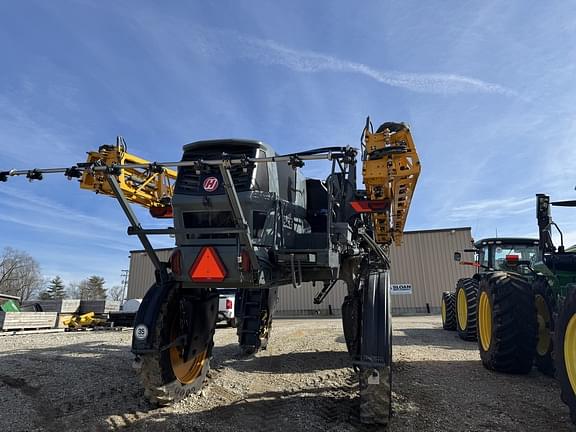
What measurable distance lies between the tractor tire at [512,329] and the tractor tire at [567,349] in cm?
176

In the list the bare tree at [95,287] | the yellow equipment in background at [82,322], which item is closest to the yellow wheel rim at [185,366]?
the yellow equipment in background at [82,322]

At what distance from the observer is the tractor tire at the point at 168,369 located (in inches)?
177

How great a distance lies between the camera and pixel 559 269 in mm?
5629

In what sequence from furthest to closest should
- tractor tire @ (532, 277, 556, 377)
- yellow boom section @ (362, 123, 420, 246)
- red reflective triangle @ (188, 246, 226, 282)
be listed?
tractor tire @ (532, 277, 556, 377) < yellow boom section @ (362, 123, 420, 246) < red reflective triangle @ (188, 246, 226, 282)

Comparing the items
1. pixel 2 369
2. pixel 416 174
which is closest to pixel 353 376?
pixel 416 174

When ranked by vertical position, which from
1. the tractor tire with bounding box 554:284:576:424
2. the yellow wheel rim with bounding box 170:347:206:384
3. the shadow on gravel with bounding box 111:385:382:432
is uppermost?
the tractor tire with bounding box 554:284:576:424

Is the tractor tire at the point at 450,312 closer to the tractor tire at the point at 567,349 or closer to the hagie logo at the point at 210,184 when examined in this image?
the tractor tire at the point at 567,349

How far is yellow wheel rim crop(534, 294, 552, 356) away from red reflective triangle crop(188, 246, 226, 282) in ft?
16.2

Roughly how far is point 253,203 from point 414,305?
73.7 feet

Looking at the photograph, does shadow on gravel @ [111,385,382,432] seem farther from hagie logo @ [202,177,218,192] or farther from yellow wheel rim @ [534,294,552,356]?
yellow wheel rim @ [534,294,552,356]

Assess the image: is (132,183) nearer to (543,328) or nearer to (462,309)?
(543,328)

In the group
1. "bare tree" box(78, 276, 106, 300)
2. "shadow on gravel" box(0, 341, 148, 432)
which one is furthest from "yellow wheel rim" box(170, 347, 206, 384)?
"bare tree" box(78, 276, 106, 300)

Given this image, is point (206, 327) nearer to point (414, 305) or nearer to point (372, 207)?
point (372, 207)

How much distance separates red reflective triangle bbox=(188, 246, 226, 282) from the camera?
4.41 m
